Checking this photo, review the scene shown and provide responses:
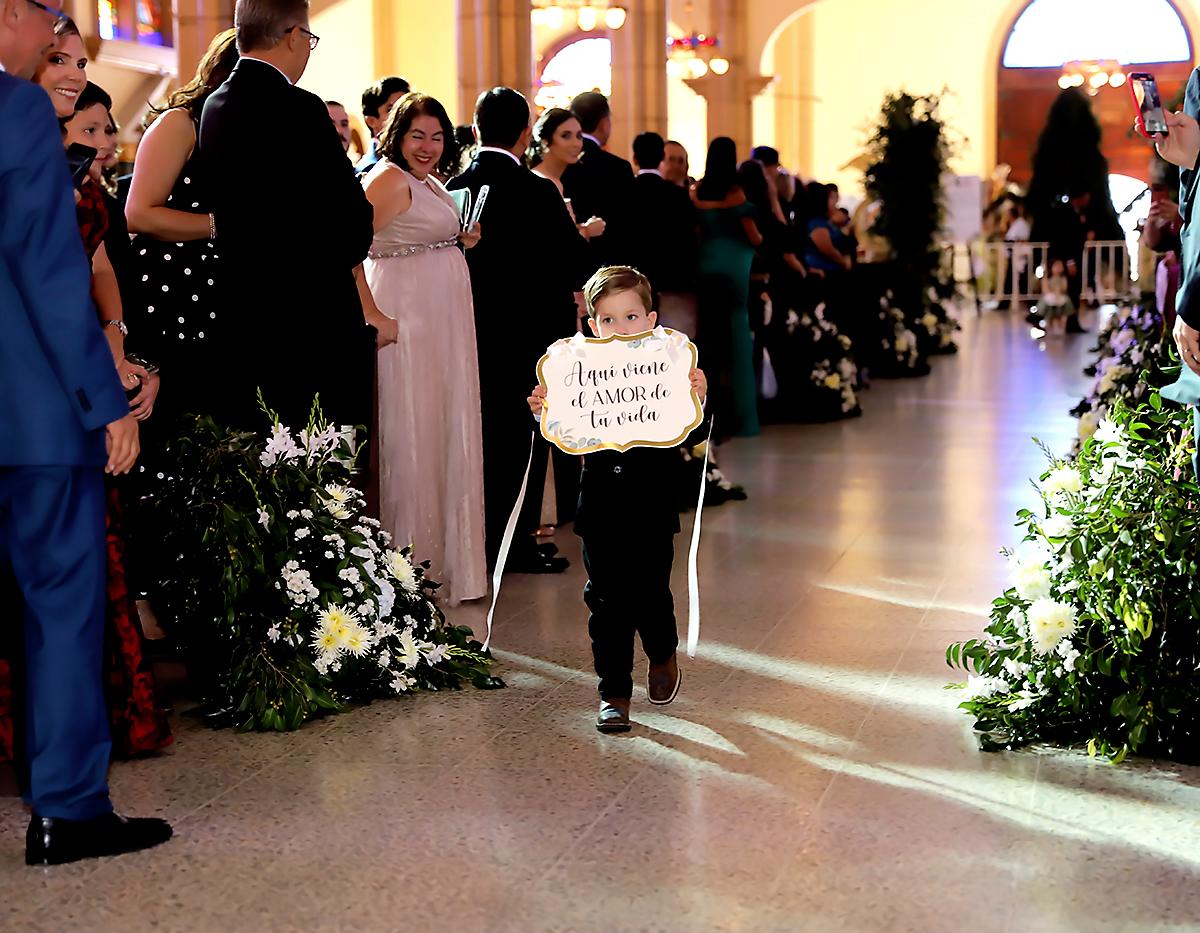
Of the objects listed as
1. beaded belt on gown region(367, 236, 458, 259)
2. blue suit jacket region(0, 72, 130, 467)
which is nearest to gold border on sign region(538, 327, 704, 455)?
blue suit jacket region(0, 72, 130, 467)

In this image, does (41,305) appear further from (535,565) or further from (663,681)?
(535,565)

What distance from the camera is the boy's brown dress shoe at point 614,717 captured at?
4.42m

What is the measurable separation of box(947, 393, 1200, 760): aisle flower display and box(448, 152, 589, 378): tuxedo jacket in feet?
8.78

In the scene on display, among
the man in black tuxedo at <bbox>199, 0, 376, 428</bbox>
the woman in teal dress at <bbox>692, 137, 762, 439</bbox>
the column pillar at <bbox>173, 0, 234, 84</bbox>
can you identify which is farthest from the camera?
the column pillar at <bbox>173, 0, 234, 84</bbox>

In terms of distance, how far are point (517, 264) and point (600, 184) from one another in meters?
1.59

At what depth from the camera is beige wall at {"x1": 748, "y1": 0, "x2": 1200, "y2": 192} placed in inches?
1128

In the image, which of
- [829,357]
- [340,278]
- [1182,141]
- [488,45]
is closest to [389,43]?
[488,45]

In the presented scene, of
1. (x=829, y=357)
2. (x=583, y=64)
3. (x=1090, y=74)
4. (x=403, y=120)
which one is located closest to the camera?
(x=403, y=120)

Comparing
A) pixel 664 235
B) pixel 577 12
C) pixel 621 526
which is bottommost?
pixel 621 526

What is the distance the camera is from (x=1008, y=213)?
25.9 metres

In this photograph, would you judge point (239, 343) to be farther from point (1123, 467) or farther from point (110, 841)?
point (1123, 467)

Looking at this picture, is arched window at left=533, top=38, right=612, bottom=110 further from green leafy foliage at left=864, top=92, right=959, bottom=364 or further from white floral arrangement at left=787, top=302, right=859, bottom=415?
white floral arrangement at left=787, top=302, right=859, bottom=415

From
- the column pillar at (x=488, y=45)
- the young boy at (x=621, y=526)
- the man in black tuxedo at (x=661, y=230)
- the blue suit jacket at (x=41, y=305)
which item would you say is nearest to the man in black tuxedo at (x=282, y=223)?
the young boy at (x=621, y=526)

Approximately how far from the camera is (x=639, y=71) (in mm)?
16344
